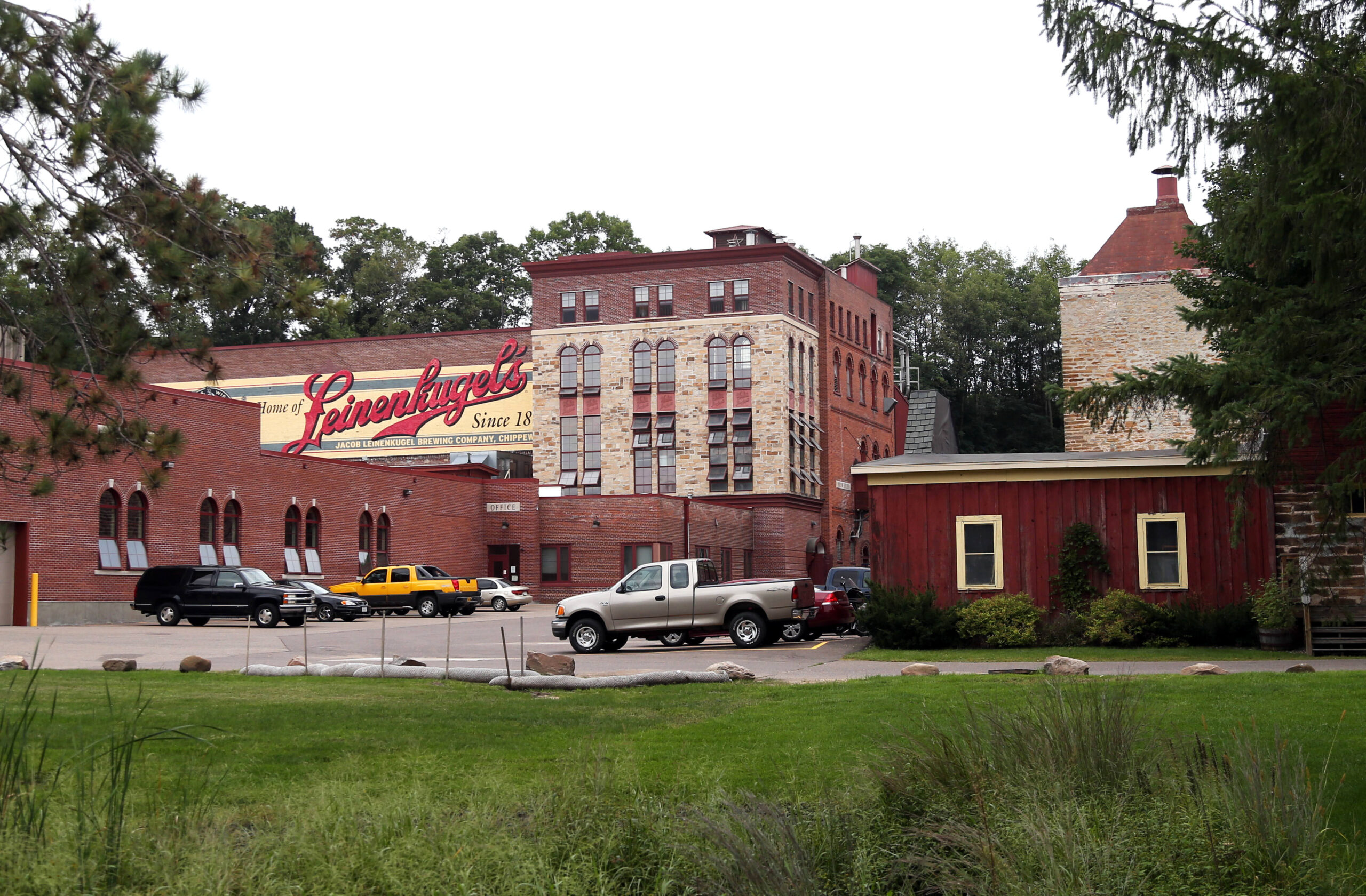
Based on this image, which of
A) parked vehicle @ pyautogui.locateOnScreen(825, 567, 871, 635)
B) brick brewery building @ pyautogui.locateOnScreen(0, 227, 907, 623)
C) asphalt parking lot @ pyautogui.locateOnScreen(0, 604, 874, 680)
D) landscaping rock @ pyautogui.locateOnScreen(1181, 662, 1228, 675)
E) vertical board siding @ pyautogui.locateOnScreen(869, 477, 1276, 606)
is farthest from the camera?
brick brewery building @ pyautogui.locateOnScreen(0, 227, 907, 623)

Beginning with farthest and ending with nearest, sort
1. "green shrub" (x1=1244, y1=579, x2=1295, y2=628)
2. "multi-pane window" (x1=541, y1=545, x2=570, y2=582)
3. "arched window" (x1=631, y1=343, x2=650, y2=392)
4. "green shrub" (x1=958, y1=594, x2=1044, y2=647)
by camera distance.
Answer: "arched window" (x1=631, y1=343, x2=650, y2=392) < "multi-pane window" (x1=541, y1=545, x2=570, y2=582) < "green shrub" (x1=958, y1=594, x2=1044, y2=647) < "green shrub" (x1=1244, y1=579, x2=1295, y2=628)

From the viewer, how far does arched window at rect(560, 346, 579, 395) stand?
232 feet

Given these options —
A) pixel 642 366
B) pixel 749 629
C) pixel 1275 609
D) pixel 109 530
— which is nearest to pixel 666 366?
pixel 642 366

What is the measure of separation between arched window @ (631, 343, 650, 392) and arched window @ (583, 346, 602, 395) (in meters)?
1.67

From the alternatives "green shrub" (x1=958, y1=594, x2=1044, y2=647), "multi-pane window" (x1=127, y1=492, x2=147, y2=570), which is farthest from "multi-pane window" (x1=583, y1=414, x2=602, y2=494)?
"green shrub" (x1=958, y1=594, x2=1044, y2=647)

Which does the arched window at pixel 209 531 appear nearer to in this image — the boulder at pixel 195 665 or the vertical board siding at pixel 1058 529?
the vertical board siding at pixel 1058 529

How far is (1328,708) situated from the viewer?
1435cm

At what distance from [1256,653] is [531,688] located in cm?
1370

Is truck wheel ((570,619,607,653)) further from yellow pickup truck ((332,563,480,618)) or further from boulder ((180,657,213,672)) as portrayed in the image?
yellow pickup truck ((332,563,480,618))

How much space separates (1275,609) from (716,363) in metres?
44.8

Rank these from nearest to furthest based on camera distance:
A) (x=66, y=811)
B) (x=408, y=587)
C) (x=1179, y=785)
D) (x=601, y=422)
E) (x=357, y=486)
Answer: (x=66, y=811)
(x=1179, y=785)
(x=408, y=587)
(x=357, y=486)
(x=601, y=422)

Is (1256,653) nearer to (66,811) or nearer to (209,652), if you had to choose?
(209,652)

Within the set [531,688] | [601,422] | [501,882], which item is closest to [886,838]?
[501,882]

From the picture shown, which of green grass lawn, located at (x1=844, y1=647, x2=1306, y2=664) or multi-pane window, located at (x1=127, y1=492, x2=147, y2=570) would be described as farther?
multi-pane window, located at (x1=127, y1=492, x2=147, y2=570)
